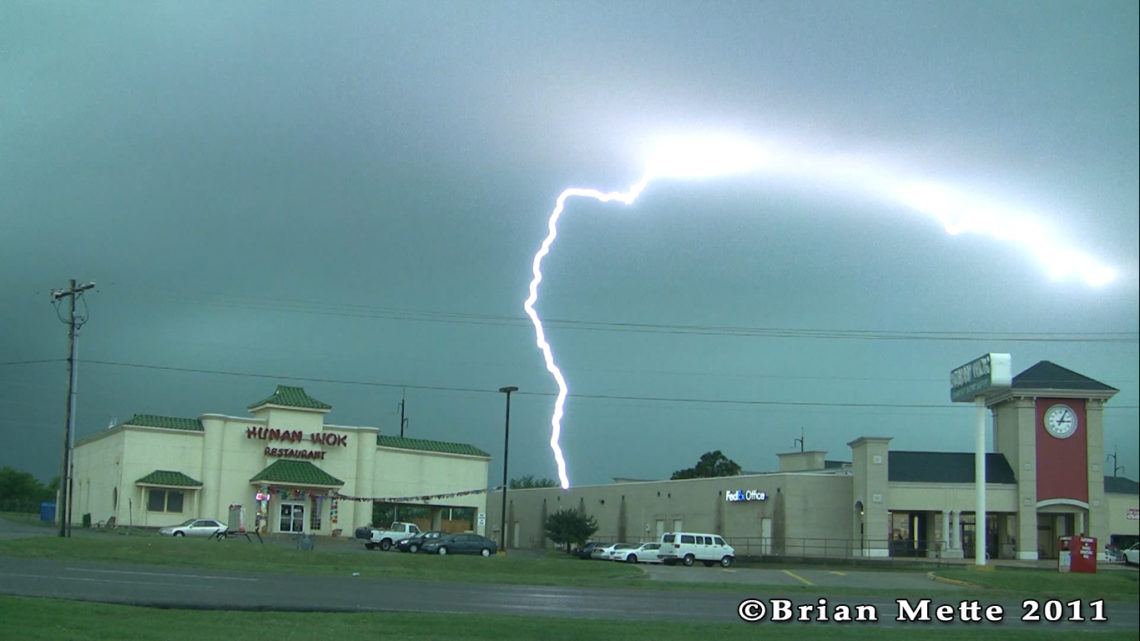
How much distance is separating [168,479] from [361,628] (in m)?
50.2

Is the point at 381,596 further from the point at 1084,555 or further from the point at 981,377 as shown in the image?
the point at 981,377

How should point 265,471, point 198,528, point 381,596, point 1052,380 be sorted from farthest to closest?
point 265,471 → point 198,528 → point 1052,380 → point 381,596

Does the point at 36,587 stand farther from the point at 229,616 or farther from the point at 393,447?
the point at 393,447

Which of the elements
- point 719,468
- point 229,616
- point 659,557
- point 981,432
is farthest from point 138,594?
point 719,468

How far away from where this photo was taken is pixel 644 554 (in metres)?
64.0

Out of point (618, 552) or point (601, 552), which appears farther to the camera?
point (601, 552)

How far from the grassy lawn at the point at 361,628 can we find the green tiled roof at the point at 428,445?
178 ft

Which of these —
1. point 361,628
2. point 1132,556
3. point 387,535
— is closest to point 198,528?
point 387,535

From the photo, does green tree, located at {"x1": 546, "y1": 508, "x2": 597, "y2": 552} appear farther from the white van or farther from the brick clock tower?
the brick clock tower

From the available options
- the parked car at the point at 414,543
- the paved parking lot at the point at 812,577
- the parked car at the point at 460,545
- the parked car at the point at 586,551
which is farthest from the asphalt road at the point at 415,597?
the parked car at the point at 586,551

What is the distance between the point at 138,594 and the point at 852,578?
114ft

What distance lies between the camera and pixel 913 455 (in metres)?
71.9

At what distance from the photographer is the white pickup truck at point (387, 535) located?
209 ft

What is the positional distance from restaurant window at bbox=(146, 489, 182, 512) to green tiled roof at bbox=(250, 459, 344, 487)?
14.1 ft
